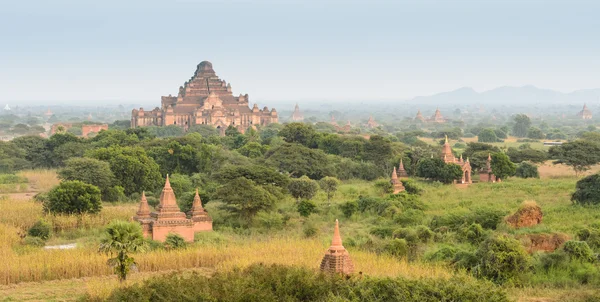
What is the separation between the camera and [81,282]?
2669 centimetres

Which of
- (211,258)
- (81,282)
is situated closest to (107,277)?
(81,282)

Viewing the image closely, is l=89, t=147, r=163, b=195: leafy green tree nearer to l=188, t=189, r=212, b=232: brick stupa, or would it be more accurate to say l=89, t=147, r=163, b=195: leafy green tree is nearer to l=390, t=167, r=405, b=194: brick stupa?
l=188, t=189, r=212, b=232: brick stupa

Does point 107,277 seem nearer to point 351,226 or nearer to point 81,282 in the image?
point 81,282

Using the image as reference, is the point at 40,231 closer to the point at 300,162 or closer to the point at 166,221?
the point at 166,221

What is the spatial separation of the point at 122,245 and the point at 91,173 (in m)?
22.8

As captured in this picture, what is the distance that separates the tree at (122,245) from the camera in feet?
84.2

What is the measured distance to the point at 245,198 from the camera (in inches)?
1547

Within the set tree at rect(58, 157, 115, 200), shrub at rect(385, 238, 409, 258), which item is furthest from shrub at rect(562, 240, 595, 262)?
tree at rect(58, 157, 115, 200)

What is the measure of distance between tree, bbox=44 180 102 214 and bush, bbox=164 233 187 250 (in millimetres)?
7503

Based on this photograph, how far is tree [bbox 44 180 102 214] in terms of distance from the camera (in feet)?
128

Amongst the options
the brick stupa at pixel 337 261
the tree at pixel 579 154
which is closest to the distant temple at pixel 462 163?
the tree at pixel 579 154

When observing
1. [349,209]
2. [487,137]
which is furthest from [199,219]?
[487,137]

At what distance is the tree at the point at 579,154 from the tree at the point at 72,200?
3598 cm

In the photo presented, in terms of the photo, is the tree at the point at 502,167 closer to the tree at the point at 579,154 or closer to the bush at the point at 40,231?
the tree at the point at 579,154
